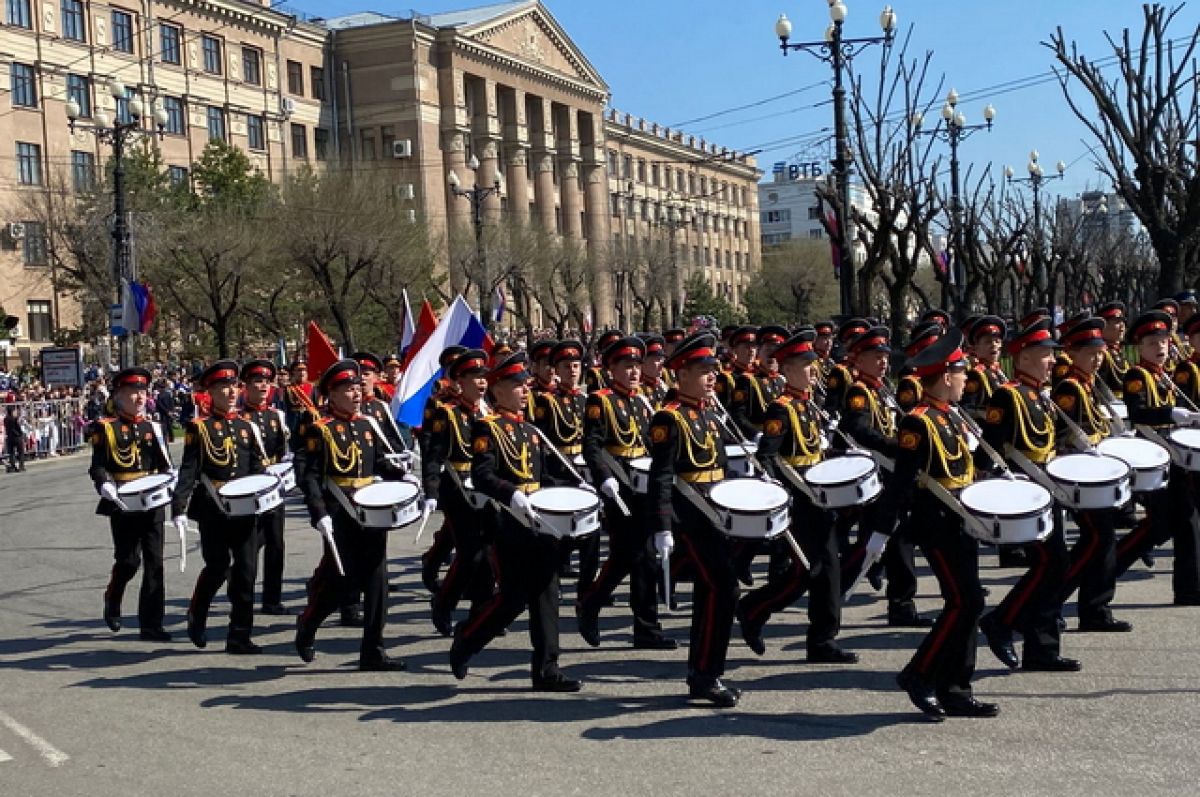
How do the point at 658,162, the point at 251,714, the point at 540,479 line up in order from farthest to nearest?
the point at 658,162
the point at 540,479
the point at 251,714

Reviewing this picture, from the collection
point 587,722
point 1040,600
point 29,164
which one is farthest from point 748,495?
point 29,164

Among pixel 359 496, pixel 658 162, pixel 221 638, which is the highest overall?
pixel 658 162

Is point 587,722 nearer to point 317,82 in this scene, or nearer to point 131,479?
point 131,479

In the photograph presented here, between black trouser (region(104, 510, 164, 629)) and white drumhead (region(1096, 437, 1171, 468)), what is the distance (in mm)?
6562

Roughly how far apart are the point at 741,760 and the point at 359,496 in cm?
328

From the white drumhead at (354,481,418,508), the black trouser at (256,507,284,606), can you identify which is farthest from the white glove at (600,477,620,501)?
the black trouser at (256,507,284,606)

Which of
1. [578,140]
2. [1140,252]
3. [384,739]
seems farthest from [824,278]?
[384,739]

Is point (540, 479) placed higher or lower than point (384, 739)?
higher

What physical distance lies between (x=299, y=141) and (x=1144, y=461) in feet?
213

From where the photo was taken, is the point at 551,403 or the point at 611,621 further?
the point at 551,403

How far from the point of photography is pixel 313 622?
30.3 ft

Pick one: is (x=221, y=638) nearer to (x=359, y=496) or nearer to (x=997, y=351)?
(x=359, y=496)

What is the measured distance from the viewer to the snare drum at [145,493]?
33.9 ft

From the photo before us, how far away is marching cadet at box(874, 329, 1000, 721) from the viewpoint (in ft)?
23.3
